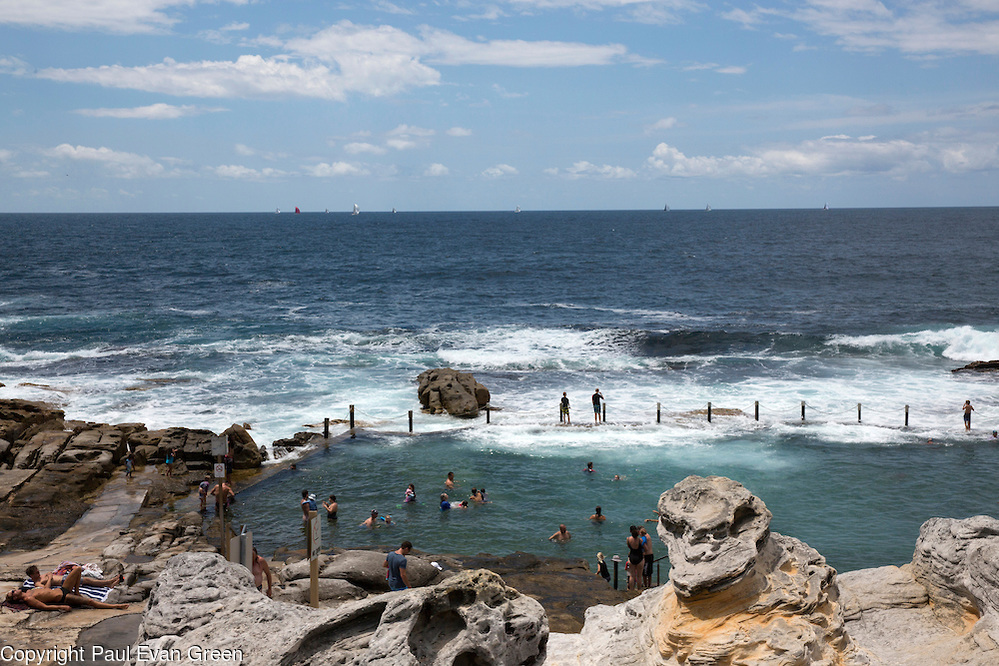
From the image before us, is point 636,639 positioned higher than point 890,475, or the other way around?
point 636,639

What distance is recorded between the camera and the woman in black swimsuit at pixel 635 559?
54.5 feet

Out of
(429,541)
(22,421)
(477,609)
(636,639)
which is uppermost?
(477,609)

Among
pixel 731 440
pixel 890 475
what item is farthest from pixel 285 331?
pixel 890 475

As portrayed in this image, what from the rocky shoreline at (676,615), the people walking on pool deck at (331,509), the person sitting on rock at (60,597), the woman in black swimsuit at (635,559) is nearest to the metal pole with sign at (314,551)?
the rocky shoreline at (676,615)

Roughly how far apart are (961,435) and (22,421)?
3259 cm

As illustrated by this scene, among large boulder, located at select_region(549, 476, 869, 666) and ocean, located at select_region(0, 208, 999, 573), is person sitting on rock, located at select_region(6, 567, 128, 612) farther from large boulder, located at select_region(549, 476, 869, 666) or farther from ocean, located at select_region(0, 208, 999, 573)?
large boulder, located at select_region(549, 476, 869, 666)

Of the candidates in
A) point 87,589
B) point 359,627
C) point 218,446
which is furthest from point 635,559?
point 359,627

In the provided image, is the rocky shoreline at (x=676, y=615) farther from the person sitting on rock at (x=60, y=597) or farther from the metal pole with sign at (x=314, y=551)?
the metal pole with sign at (x=314, y=551)

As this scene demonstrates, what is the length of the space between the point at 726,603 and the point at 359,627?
3.49 meters

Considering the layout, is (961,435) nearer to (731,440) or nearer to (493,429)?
(731,440)

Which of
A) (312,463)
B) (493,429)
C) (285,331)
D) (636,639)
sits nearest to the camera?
(636,639)

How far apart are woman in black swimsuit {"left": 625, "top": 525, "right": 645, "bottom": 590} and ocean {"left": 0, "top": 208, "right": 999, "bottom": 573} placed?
2.76 meters

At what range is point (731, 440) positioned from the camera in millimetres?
27938

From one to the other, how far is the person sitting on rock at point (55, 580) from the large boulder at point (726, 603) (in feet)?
29.5
